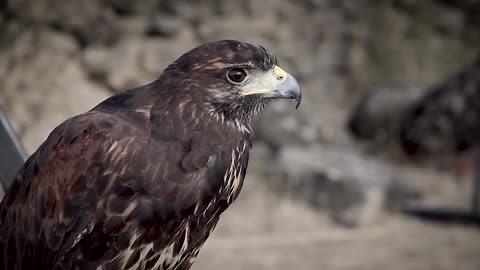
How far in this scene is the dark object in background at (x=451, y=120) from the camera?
8164 millimetres

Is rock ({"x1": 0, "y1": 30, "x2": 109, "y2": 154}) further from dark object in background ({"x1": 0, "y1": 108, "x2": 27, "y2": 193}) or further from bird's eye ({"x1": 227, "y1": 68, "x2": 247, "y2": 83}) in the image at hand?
bird's eye ({"x1": 227, "y1": 68, "x2": 247, "y2": 83})

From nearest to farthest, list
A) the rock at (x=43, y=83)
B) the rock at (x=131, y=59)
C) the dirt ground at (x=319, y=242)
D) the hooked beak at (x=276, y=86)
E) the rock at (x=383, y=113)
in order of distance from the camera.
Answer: the hooked beak at (x=276, y=86) < the dirt ground at (x=319, y=242) < the rock at (x=43, y=83) < the rock at (x=131, y=59) < the rock at (x=383, y=113)

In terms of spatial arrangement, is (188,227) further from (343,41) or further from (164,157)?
(343,41)

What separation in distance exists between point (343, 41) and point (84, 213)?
805 cm

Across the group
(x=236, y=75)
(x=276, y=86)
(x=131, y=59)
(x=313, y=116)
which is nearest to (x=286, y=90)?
(x=276, y=86)

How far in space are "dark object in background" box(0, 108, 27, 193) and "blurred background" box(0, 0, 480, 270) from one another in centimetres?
432

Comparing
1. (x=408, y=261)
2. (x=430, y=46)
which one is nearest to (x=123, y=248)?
(x=408, y=261)

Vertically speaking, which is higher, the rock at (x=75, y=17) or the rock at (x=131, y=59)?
the rock at (x=75, y=17)

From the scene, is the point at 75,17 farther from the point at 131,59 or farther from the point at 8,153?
the point at 8,153

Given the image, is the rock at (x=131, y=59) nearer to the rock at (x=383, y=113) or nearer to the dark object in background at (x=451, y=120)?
the rock at (x=383, y=113)

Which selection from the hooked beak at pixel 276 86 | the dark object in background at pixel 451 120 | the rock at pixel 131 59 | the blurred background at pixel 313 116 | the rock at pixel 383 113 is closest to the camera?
the hooked beak at pixel 276 86

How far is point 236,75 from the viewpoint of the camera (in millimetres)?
2510

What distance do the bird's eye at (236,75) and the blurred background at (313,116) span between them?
4.38m

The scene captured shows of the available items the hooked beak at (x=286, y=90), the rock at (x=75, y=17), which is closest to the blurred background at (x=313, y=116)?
the rock at (x=75, y=17)
